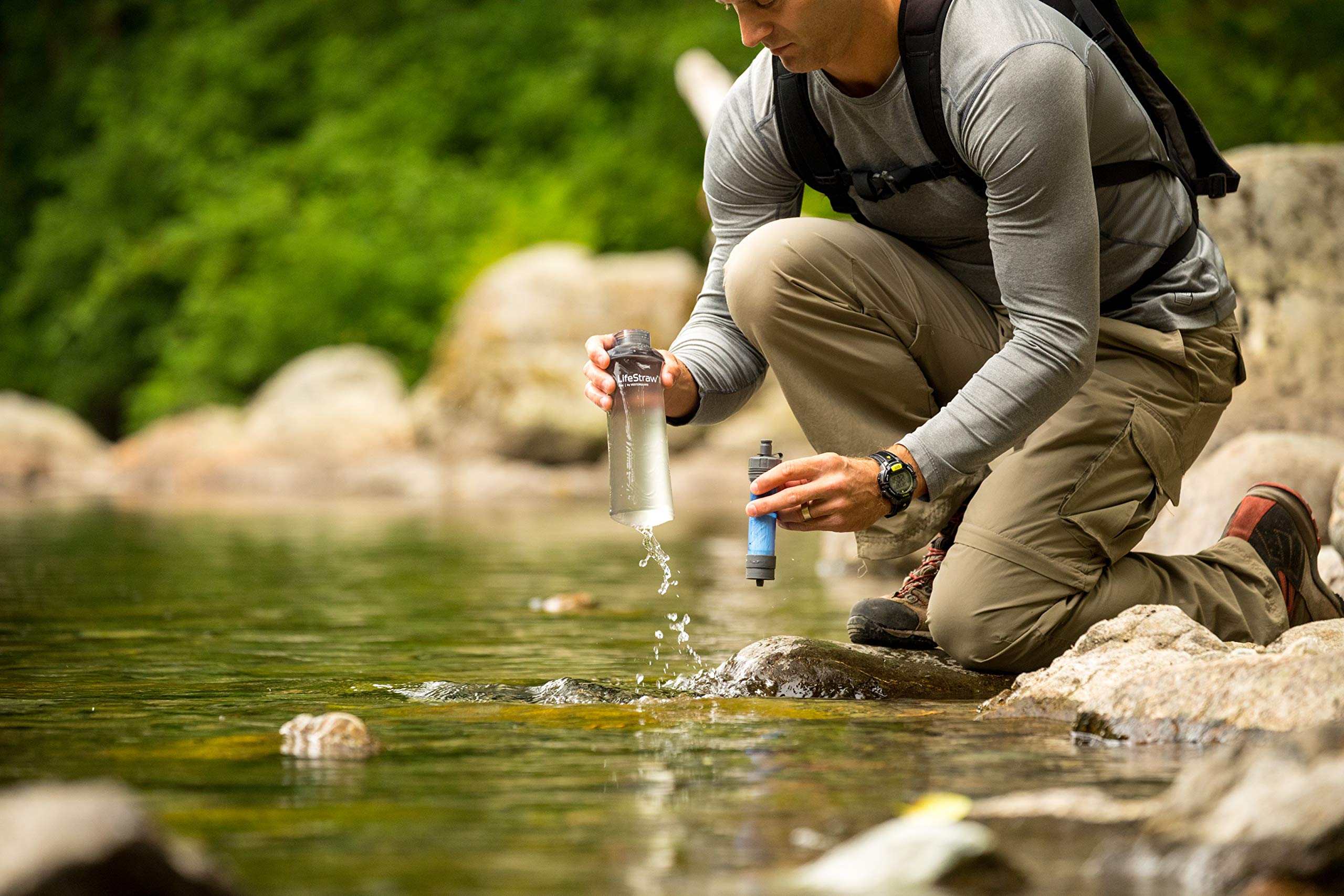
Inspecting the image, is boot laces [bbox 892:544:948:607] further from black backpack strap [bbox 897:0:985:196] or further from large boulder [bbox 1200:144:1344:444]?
large boulder [bbox 1200:144:1344:444]

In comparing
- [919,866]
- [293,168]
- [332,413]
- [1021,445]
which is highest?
[293,168]

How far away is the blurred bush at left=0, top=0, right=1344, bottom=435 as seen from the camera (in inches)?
722

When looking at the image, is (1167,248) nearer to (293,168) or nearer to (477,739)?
(477,739)

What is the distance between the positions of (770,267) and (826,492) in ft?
2.34

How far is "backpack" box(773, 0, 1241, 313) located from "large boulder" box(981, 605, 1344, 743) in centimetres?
81

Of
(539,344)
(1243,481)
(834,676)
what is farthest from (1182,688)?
(539,344)

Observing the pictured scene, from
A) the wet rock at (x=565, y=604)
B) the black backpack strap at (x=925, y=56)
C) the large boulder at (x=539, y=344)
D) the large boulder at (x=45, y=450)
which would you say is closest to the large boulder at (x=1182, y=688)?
the black backpack strap at (x=925, y=56)

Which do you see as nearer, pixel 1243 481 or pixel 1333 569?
pixel 1333 569

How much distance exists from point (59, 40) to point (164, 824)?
23758 millimetres

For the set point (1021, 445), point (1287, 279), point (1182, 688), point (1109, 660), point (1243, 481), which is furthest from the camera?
point (1287, 279)

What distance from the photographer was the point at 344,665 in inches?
133

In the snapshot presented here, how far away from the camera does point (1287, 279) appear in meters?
5.75

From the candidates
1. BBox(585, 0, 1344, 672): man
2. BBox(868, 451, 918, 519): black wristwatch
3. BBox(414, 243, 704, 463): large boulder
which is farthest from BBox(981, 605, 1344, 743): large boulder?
BBox(414, 243, 704, 463): large boulder

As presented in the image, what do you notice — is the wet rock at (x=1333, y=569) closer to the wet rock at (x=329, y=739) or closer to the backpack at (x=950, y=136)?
the backpack at (x=950, y=136)
